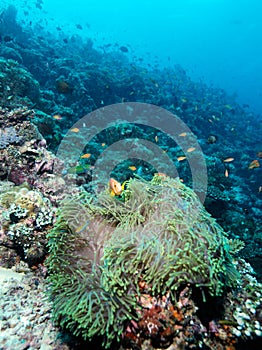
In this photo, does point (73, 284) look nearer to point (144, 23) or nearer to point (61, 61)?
point (61, 61)

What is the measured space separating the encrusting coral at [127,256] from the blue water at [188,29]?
96.8 meters

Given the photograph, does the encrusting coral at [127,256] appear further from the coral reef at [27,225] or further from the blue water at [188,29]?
the blue water at [188,29]

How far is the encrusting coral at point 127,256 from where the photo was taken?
1732 mm

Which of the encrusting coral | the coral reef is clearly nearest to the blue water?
the coral reef

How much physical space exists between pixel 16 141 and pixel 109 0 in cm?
12007

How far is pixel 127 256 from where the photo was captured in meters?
1.88

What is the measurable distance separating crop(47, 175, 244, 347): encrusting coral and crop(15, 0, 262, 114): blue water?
3813 inches

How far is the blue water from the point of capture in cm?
9150

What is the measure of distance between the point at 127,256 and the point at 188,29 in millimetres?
130004

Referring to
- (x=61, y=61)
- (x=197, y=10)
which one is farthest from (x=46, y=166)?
(x=197, y=10)

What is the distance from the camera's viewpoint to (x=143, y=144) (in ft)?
30.9

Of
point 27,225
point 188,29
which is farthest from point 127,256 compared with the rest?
point 188,29

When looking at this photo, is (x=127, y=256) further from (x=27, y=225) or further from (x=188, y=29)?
(x=188, y=29)

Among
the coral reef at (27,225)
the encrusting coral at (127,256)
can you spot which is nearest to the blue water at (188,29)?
the coral reef at (27,225)
